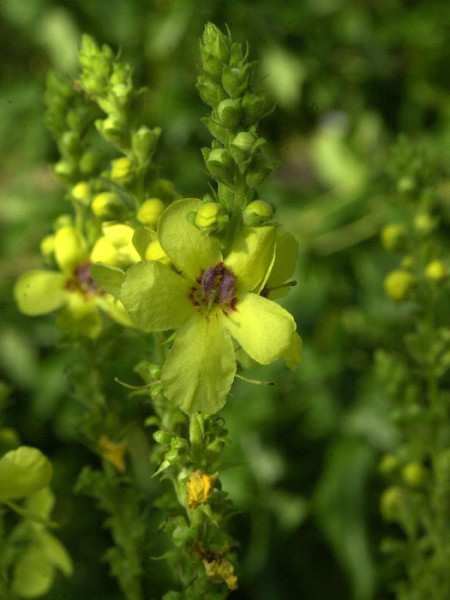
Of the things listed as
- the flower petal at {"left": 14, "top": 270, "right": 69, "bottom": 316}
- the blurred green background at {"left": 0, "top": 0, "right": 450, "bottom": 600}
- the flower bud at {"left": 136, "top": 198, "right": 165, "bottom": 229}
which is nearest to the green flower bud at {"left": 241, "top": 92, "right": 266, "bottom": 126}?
the flower bud at {"left": 136, "top": 198, "right": 165, "bottom": 229}

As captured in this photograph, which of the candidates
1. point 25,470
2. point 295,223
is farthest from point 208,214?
point 295,223

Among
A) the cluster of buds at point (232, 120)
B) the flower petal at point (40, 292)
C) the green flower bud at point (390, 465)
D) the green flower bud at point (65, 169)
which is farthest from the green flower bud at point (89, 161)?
the green flower bud at point (390, 465)

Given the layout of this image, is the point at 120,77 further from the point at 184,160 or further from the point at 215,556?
the point at 184,160

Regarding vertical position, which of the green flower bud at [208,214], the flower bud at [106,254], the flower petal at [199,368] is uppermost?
the green flower bud at [208,214]

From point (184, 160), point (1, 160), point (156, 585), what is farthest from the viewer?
point (1, 160)

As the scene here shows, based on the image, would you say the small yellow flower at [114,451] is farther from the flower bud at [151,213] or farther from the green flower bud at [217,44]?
the green flower bud at [217,44]

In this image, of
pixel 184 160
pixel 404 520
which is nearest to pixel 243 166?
pixel 404 520
